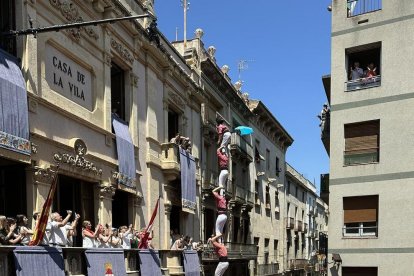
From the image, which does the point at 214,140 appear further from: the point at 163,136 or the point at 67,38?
the point at 67,38

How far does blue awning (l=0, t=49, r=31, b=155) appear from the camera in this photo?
13406 mm

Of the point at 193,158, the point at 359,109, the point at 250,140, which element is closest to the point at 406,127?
the point at 359,109

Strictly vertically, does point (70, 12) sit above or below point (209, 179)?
above

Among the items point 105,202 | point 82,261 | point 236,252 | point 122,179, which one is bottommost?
point 236,252

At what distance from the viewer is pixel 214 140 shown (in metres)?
32.8

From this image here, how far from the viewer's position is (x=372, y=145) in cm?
2178

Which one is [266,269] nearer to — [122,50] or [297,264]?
[297,264]

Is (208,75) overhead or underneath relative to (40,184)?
overhead

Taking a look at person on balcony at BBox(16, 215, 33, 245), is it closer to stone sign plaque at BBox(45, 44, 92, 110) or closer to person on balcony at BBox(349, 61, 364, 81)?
stone sign plaque at BBox(45, 44, 92, 110)

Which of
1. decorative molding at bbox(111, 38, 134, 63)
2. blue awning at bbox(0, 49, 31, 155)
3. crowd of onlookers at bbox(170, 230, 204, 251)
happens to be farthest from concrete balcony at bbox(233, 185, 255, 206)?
blue awning at bbox(0, 49, 31, 155)

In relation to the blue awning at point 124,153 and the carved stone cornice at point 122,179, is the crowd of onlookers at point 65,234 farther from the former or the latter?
the blue awning at point 124,153

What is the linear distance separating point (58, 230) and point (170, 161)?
10049 mm

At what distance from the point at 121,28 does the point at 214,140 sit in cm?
1339

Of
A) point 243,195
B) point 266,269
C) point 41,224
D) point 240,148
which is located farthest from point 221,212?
point 266,269
